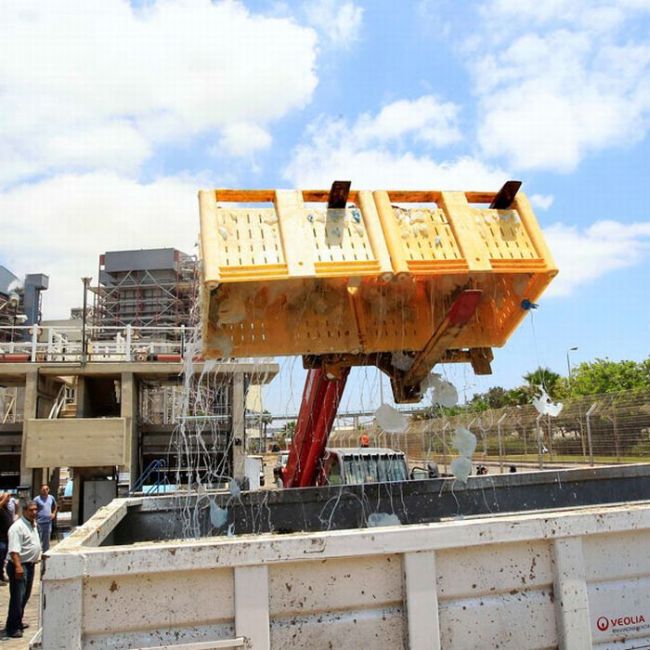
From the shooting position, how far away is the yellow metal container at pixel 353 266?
11.0ft

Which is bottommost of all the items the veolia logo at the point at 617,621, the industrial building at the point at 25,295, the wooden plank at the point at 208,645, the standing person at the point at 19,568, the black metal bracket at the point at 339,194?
the standing person at the point at 19,568

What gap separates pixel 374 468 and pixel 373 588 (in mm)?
7003

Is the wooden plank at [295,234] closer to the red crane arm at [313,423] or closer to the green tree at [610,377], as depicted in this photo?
the red crane arm at [313,423]

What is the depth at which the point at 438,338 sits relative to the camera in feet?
13.7

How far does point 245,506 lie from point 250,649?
6.85 ft

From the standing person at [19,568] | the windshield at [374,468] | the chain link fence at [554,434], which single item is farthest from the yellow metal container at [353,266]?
the chain link fence at [554,434]

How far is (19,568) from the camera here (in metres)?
6.38

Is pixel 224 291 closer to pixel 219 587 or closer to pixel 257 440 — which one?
pixel 219 587

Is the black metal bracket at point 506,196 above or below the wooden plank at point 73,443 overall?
above

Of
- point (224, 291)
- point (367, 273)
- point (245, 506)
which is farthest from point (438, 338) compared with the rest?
point (245, 506)

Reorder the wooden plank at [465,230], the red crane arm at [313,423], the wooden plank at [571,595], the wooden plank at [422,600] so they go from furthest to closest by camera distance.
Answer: the red crane arm at [313,423]
the wooden plank at [465,230]
the wooden plank at [571,595]
the wooden plank at [422,600]

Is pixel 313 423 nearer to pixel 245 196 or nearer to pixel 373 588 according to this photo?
pixel 245 196

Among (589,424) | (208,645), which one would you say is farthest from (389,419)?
(589,424)

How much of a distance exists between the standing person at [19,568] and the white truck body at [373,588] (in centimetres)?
466
